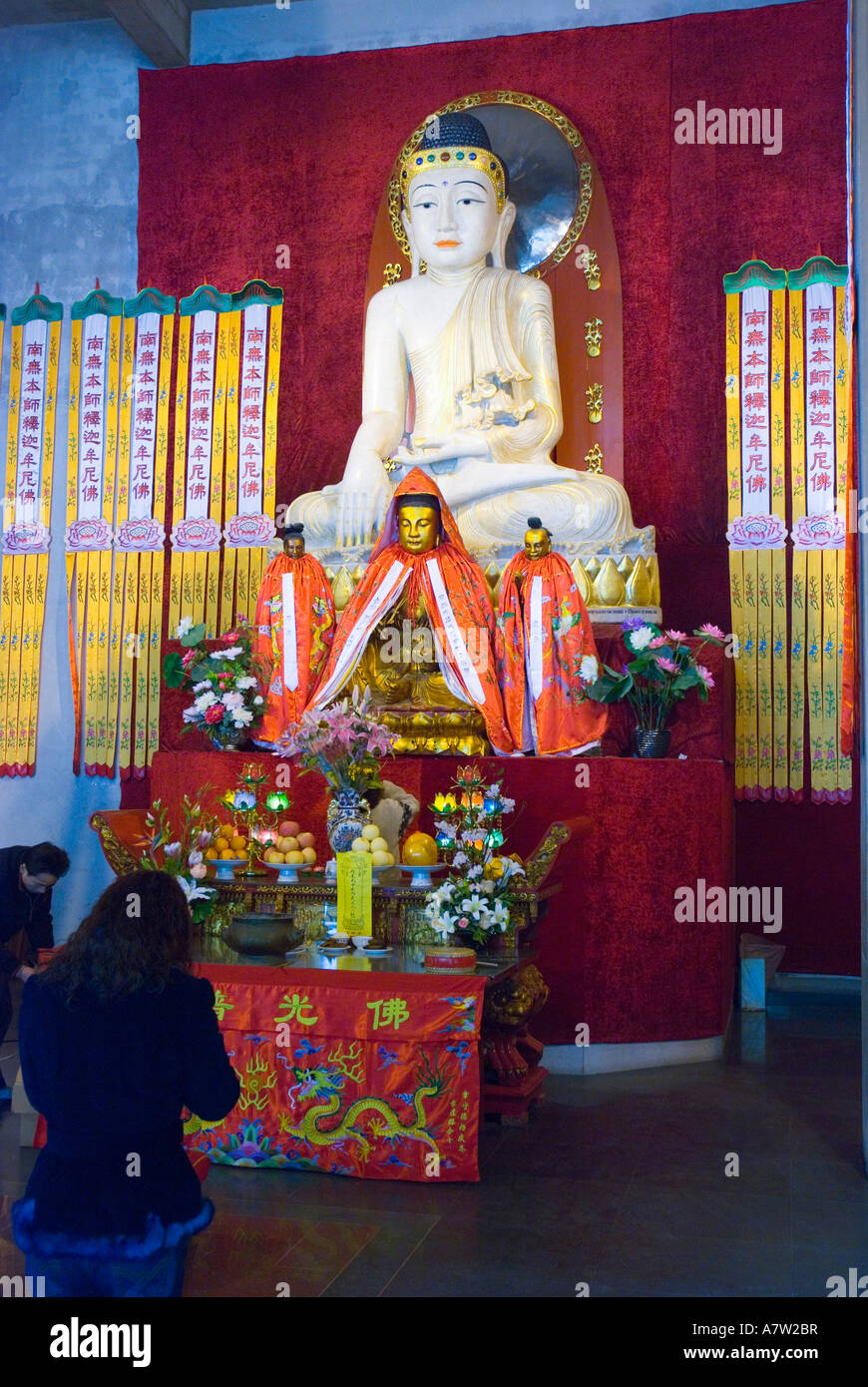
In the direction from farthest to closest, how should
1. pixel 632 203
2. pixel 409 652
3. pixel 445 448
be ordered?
pixel 632 203
pixel 445 448
pixel 409 652

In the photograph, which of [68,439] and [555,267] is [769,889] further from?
[68,439]

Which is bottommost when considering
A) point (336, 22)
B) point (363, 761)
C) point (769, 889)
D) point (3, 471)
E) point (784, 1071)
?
point (784, 1071)

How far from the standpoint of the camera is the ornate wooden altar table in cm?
348

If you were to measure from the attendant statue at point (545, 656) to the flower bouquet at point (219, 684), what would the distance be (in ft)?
3.60

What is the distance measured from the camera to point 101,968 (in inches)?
83.1

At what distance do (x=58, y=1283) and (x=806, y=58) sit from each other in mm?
7224

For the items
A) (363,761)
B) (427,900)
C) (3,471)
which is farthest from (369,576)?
(3,471)

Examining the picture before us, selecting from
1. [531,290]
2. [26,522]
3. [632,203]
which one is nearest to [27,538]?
[26,522]

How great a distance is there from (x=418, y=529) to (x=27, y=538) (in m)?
3.18

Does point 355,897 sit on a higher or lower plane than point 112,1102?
higher

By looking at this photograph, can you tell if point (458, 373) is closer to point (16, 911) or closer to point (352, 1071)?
point (16, 911)

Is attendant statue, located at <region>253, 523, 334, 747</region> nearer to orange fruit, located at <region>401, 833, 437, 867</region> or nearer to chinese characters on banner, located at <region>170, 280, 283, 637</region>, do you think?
chinese characters on banner, located at <region>170, 280, 283, 637</region>

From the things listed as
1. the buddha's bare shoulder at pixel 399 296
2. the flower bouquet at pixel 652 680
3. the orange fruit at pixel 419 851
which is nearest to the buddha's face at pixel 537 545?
the flower bouquet at pixel 652 680

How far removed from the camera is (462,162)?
24.0ft
